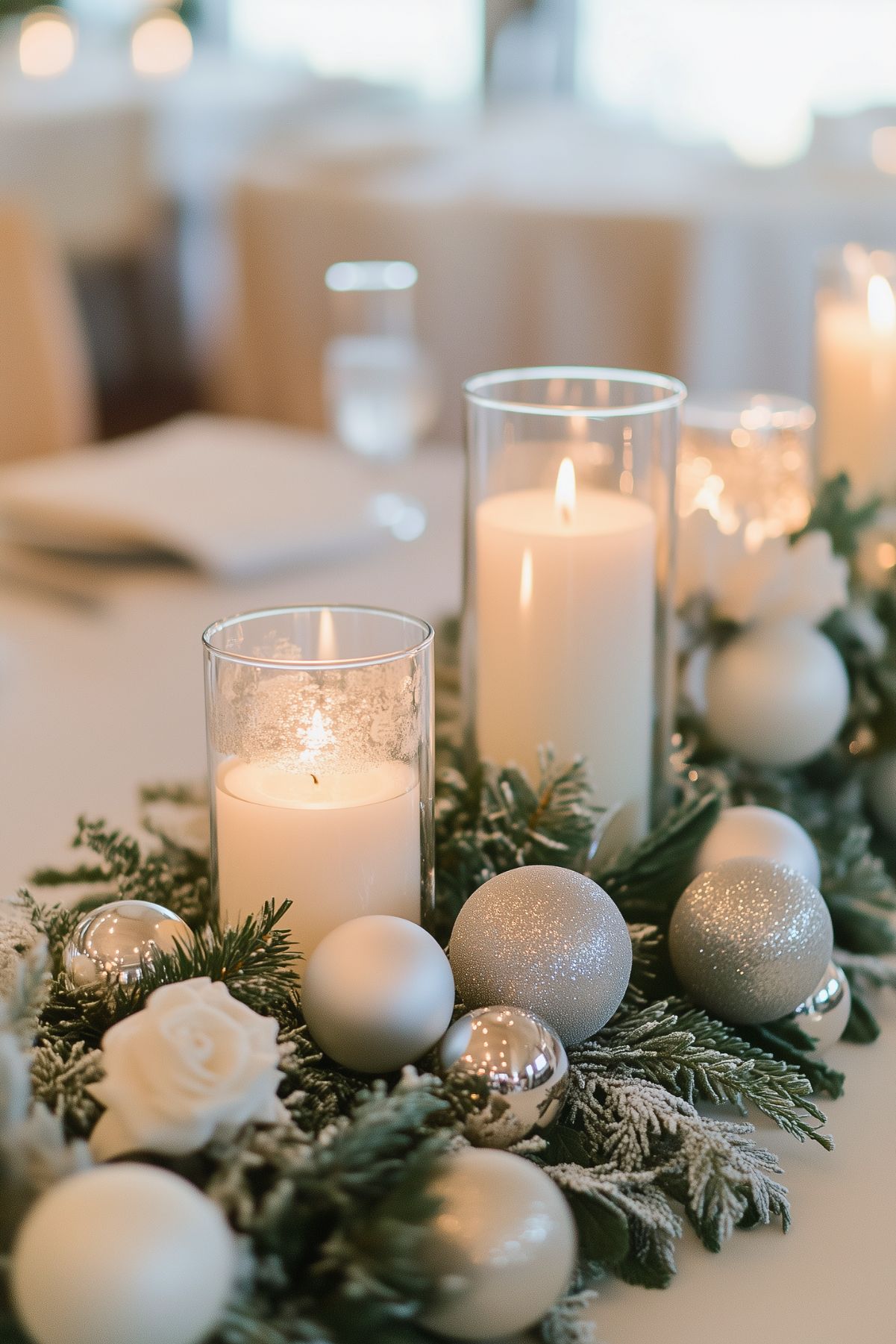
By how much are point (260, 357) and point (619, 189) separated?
2.44 ft

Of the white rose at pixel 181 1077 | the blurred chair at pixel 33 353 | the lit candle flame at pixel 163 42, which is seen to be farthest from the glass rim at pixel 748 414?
the lit candle flame at pixel 163 42

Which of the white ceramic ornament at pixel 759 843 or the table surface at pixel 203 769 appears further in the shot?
the white ceramic ornament at pixel 759 843

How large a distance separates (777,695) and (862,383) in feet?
1.23

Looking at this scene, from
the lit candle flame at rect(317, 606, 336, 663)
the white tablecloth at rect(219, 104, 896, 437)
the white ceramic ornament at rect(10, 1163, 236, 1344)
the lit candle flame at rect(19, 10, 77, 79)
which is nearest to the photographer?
the white ceramic ornament at rect(10, 1163, 236, 1344)

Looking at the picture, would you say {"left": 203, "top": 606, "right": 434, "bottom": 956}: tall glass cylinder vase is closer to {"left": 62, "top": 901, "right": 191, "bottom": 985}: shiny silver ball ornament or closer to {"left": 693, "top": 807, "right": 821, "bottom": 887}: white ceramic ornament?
{"left": 62, "top": 901, "right": 191, "bottom": 985}: shiny silver ball ornament

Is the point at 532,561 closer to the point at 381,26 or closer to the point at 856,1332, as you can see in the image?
the point at 856,1332

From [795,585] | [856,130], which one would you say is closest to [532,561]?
[795,585]

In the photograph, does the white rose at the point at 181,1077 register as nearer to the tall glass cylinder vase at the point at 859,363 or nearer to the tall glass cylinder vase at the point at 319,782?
the tall glass cylinder vase at the point at 319,782

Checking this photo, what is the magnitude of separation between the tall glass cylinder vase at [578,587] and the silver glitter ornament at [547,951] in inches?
5.3

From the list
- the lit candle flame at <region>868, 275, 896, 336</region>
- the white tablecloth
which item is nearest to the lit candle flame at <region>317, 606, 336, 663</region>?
the lit candle flame at <region>868, 275, 896, 336</region>

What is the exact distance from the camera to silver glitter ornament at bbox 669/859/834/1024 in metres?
0.48

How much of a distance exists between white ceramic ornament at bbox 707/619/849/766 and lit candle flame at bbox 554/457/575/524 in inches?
5.4

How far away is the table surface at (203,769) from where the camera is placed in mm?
400

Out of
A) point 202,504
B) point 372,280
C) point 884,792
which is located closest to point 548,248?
point 372,280
